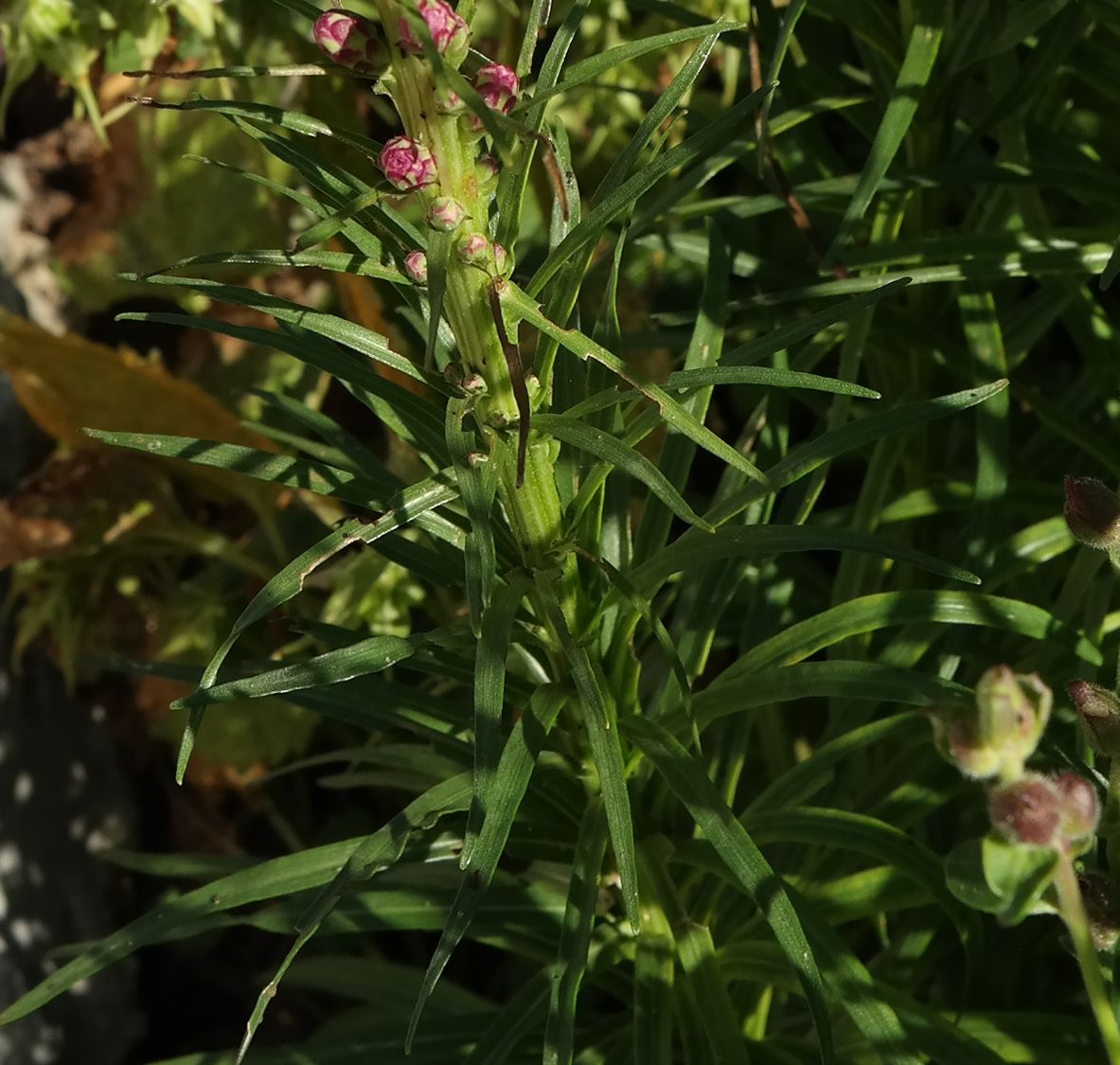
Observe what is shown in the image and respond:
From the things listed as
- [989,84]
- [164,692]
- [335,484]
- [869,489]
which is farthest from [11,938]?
[989,84]

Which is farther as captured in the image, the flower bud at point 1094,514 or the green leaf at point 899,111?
the green leaf at point 899,111

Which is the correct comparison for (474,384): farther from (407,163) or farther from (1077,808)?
(1077,808)

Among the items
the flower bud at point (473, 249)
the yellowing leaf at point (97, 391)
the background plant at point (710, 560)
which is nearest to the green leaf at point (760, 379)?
the background plant at point (710, 560)

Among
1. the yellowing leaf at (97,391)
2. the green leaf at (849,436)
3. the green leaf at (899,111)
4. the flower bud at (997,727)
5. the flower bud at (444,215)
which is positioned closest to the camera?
the flower bud at (997,727)

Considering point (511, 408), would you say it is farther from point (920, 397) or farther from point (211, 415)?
point (211, 415)

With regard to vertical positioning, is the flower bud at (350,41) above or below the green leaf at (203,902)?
above

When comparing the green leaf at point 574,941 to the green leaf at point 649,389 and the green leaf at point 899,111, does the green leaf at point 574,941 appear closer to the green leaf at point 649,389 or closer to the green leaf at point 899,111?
the green leaf at point 649,389

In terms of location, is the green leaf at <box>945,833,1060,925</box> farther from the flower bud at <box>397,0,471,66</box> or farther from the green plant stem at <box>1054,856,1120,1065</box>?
the flower bud at <box>397,0,471,66</box>

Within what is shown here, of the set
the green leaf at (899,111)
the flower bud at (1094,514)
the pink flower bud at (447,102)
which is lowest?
the flower bud at (1094,514)
